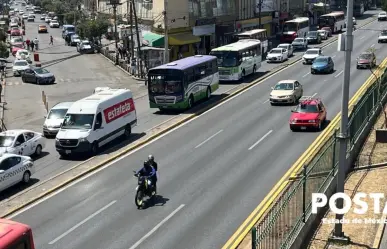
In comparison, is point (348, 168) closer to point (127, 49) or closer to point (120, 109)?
point (120, 109)

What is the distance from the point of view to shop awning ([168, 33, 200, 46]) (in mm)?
62281

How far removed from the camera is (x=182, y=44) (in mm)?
62875

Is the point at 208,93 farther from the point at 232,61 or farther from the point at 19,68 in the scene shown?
the point at 19,68

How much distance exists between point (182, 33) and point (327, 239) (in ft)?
169

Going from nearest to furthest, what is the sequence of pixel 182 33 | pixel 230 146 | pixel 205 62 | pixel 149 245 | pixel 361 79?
pixel 149 245 → pixel 230 146 → pixel 205 62 → pixel 361 79 → pixel 182 33

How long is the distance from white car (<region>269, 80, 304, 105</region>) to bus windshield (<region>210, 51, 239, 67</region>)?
999 centimetres

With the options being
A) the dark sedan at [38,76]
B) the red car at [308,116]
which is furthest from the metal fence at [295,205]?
the dark sedan at [38,76]

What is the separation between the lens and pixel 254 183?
21.7 meters

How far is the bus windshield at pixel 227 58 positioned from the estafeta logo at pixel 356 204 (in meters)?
29.5

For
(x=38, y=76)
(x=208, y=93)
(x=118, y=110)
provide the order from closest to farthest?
(x=118, y=110) → (x=208, y=93) → (x=38, y=76)

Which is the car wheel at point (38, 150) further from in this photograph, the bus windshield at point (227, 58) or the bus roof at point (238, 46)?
the bus roof at point (238, 46)

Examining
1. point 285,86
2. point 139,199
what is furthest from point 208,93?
point 139,199

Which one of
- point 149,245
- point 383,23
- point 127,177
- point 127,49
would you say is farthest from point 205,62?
point 383,23

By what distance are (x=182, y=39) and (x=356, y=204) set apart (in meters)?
47.5
